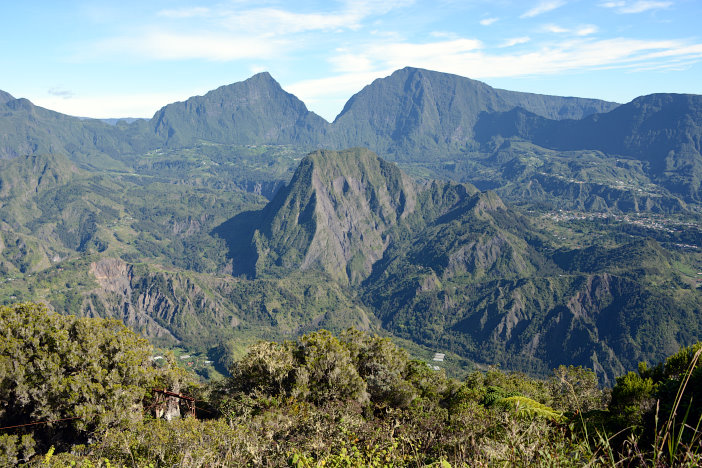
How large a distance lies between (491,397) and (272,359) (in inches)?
1144

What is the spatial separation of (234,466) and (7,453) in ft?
100

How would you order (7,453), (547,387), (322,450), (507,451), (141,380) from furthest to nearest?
(547,387) < (141,380) < (7,453) < (322,450) < (507,451)

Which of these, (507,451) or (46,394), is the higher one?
(507,451)

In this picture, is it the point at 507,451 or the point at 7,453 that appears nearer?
the point at 507,451

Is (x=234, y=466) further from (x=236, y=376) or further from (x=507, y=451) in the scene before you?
(x=236, y=376)

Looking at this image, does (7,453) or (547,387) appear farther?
(547,387)

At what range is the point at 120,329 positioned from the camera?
4959 cm

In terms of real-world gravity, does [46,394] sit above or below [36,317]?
below

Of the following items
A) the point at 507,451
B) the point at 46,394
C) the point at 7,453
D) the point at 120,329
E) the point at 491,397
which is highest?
the point at 507,451

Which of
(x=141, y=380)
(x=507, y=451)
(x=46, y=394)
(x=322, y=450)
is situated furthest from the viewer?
(x=141, y=380)

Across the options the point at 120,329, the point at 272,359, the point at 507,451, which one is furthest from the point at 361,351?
the point at 507,451

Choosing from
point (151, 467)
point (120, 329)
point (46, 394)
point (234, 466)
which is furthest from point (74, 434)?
point (234, 466)

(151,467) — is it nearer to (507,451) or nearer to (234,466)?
(234,466)

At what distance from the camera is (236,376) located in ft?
167
